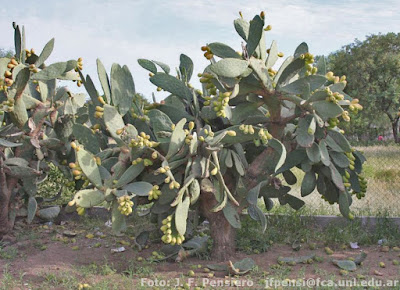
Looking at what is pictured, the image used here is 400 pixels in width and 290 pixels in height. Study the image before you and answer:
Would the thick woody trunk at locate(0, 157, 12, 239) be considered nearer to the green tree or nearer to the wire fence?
the wire fence

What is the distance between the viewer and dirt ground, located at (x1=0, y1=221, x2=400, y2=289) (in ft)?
10.9

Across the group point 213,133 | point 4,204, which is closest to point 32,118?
point 4,204

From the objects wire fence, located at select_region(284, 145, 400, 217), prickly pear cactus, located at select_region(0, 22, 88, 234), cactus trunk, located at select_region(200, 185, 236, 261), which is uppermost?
prickly pear cactus, located at select_region(0, 22, 88, 234)

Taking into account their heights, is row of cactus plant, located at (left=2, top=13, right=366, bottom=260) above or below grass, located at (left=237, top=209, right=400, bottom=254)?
above

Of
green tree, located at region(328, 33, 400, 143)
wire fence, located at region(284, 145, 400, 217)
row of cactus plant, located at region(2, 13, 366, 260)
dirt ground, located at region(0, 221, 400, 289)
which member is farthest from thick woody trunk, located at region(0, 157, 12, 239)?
green tree, located at region(328, 33, 400, 143)

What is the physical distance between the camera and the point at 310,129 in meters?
3.20

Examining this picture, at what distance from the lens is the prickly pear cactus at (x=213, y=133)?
10.1 ft

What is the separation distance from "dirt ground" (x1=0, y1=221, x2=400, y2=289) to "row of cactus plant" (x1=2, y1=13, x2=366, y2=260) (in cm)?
36

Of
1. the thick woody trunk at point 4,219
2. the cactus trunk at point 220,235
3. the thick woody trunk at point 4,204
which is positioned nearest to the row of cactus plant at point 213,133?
the cactus trunk at point 220,235

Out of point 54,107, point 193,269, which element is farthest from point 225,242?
point 54,107

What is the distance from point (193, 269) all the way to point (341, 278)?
0.96 m

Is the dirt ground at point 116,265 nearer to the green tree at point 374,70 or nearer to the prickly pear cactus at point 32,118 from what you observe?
the prickly pear cactus at point 32,118

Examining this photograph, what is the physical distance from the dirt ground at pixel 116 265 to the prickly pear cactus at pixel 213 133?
363mm

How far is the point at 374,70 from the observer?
23.4m
